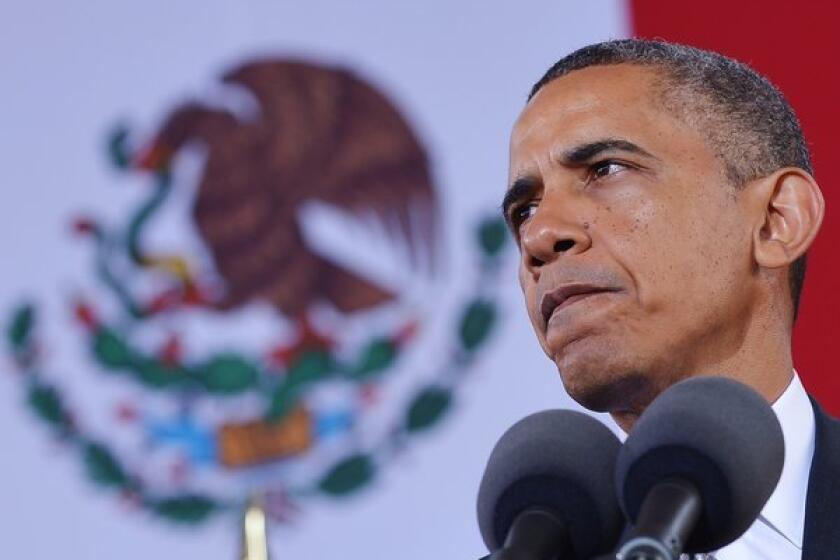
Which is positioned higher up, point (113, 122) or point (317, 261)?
point (113, 122)

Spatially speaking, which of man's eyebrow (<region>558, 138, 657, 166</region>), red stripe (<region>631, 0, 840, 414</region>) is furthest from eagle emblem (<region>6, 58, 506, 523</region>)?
man's eyebrow (<region>558, 138, 657, 166</region>)

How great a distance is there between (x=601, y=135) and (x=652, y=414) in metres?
0.62

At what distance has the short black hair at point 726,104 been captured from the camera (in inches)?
67.3

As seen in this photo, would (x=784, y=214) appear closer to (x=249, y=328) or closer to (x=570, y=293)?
(x=570, y=293)

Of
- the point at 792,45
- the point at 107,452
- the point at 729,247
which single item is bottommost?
the point at 729,247

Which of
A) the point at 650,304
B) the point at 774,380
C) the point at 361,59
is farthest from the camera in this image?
the point at 361,59

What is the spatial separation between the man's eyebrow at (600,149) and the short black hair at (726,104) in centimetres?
9

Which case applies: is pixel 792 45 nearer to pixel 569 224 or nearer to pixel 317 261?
pixel 317 261

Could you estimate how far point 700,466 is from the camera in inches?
41.9

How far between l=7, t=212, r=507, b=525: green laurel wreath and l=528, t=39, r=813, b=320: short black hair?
973mm

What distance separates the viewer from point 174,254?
2.76 meters

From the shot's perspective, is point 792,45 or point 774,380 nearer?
point 774,380

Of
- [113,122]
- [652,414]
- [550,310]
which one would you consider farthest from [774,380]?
[113,122]

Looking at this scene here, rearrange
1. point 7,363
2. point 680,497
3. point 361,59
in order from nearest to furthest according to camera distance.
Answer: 1. point 680,497
2. point 7,363
3. point 361,59
